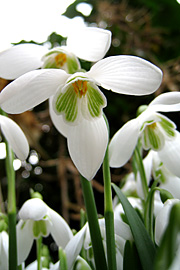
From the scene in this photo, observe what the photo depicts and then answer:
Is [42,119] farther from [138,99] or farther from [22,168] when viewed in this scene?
[138,99]

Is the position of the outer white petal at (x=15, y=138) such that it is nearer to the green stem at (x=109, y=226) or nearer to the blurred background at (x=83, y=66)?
the green stem at (x=109, y=226)

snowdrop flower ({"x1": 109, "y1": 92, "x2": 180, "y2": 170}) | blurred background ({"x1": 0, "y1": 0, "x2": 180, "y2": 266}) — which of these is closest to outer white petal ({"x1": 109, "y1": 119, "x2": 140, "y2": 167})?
snowdrop flower ({"x1": 109, "y1": 92, "x2": 180, "y2": 170})

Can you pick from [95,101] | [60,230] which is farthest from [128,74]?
[60,230]

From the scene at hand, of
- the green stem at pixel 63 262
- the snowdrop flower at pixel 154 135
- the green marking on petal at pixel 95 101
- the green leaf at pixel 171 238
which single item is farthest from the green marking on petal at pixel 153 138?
the green leaf at pixel 171 238

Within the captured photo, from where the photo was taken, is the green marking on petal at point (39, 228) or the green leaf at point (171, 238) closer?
the green leaf at point (171, 238)

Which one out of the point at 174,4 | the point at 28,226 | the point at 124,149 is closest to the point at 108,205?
the point at 124,149
